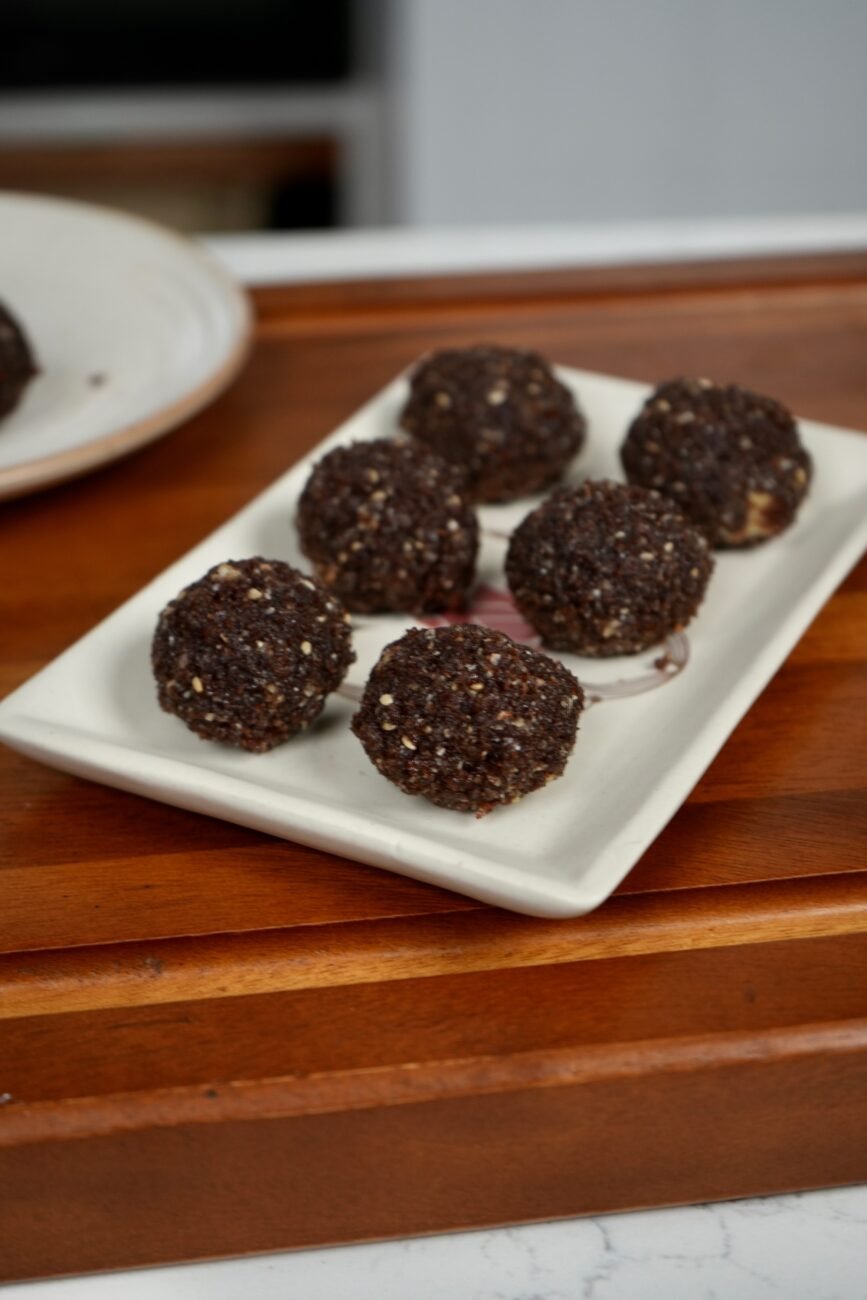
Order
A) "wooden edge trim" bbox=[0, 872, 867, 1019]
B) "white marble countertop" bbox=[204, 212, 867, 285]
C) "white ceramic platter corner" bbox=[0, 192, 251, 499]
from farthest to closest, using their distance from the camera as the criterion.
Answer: "white marble countertop" bbox=[204, 212, 867, 285] < "white ceramic platter corner" bbox=[0, 192, 251, 499] < "wooden edge trim" bbox=[0, 872, 867, 1019]

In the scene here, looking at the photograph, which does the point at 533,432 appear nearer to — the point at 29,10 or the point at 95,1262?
the point at 95,1262

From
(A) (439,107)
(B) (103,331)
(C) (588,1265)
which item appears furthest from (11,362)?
(A) (439,107)

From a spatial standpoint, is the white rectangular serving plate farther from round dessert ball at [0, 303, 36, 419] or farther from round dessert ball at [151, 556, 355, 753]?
round dessert ball at [0, 303, 36, 419]

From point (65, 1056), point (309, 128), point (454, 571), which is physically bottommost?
point (309, 128)

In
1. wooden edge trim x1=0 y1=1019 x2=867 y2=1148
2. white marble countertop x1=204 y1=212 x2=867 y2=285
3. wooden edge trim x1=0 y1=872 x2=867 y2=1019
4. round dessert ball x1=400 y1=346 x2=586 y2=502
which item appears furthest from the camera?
white marble countertop x1=204 y1=212 x2=867 y2=285

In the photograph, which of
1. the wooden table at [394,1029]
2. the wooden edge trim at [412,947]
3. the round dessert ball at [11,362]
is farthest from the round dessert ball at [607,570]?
the round dessert ball at [11,362]

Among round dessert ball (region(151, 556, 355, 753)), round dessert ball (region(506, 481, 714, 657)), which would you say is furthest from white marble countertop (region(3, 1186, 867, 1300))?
round dessert ball (region(506, 481, 714, 657))

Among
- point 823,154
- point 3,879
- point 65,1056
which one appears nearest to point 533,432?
point 3,879
